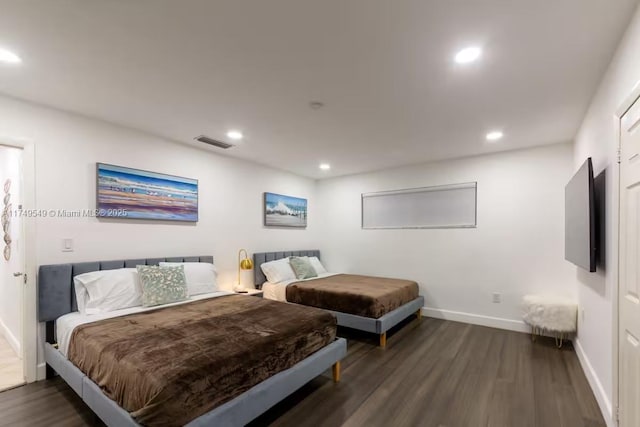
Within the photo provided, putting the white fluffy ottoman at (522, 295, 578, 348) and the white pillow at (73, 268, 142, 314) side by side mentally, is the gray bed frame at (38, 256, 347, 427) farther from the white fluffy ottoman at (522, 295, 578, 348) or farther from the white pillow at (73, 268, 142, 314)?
the white fluffy ottoman at (522, 295, 578, 348)

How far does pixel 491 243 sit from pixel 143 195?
15.4 feet

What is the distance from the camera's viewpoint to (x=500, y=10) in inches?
62.3

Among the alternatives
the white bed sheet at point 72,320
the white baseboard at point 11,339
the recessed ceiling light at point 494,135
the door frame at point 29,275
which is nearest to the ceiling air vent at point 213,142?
the door frame at point 29,275

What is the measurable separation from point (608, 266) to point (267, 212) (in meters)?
4.26

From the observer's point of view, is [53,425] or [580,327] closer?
[53,425]

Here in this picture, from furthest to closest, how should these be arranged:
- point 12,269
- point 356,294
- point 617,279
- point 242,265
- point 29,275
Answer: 1. point 242,265
2. point 356,294
3. point 12,269
4. point 29,275
5. point 617,279

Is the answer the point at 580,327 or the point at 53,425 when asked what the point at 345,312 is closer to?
the point at 580,327

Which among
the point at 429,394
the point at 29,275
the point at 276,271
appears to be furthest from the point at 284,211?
the point at 429,394

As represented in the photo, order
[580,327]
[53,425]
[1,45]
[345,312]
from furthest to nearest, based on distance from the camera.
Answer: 1. [345,312]
2. [580,327]
3. [53,425]
4. [1,45]

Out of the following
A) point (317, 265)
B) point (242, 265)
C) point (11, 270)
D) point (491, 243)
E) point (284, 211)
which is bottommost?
point (317, 265)

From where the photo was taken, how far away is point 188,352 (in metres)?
1.87

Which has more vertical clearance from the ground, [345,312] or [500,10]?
[500,10]

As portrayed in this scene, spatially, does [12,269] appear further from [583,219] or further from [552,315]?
[552,315]

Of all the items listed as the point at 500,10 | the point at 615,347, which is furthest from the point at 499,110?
the point at 615,347
